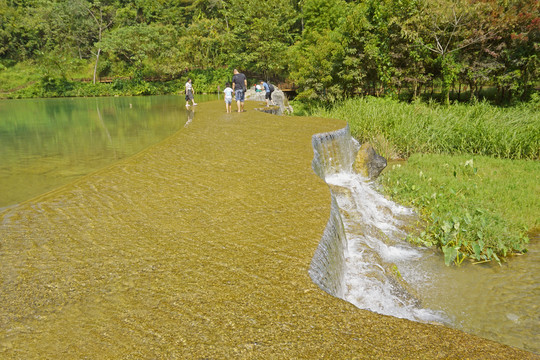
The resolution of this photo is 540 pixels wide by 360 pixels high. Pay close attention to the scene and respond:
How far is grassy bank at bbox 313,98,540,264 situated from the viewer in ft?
20.6

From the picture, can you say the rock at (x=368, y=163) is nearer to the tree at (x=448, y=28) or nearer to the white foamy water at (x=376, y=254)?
the white foamy water at (x=376, y=254)

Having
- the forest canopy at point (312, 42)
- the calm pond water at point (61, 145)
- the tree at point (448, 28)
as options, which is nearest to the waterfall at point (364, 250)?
the calm pond water at point (61, 145)

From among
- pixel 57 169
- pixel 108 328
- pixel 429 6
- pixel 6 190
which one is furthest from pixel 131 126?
pixel 429 6

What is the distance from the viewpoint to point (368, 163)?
987 cm

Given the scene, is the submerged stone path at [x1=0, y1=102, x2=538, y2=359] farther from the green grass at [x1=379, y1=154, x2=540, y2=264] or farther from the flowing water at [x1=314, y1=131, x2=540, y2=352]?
the green grass at [x1=379, y1=154, x2=540, y2=264]

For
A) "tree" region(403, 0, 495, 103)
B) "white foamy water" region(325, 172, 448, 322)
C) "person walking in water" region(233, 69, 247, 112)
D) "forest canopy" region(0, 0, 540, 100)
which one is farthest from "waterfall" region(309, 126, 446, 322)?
"forest canopy" region(0, 0, 540, 100)

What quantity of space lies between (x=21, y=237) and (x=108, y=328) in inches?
99.9

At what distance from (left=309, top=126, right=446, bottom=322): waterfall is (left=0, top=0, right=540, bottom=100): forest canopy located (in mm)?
12840

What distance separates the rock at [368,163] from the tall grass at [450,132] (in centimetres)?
245

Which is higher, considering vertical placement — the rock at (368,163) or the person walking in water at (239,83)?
the person walking in water at (239,83)

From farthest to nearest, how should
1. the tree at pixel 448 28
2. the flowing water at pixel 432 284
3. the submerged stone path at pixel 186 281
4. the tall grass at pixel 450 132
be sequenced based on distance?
the tree at pixel 448 28 → the tall grass at pixel 450 132 → the flowing water at pixel 432 284 → the submerged stone path at pixel 186 281

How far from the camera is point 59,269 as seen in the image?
360cm

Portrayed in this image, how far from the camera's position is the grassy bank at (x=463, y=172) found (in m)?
6.29

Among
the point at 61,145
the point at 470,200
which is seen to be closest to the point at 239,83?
the point at 61,145
